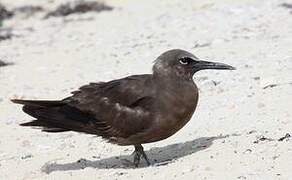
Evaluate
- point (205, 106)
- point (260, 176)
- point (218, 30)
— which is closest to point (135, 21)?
point (218, 30)

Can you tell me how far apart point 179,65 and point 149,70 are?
3845 millimetres

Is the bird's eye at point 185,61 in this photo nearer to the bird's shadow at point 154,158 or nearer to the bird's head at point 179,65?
the bird's head at point 179,65

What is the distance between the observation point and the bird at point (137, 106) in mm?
7785

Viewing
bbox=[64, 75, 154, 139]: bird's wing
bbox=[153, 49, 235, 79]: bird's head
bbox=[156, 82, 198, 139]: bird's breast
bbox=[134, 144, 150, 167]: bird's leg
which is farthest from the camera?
bbox=[134, 144, 150, 167]: bird's leg

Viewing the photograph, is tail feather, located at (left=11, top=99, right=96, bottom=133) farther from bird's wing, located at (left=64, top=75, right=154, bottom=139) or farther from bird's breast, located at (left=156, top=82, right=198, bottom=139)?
bird's breast, located at (left=156, top=82, right=198, bottom=139)

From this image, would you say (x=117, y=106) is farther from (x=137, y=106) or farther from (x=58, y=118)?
(x=58, y=118)

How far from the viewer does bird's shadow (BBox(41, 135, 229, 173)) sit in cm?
818

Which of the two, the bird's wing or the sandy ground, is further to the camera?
the bird's wing

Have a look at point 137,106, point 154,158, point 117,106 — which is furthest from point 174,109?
point 154,158

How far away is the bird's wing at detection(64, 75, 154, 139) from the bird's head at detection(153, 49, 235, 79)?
0.51 ft

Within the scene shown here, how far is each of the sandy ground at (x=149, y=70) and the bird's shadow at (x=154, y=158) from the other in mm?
18

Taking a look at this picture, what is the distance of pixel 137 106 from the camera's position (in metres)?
7.96

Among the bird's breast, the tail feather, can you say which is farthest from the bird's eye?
the tail feather

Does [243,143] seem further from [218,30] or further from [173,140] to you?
[218,30]
